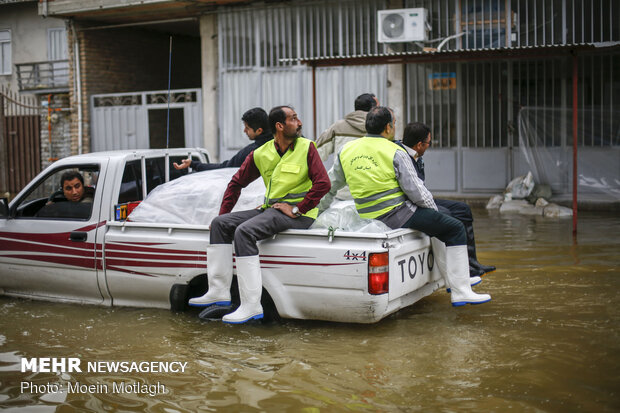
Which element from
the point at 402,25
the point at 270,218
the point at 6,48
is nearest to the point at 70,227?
the point at 270,218

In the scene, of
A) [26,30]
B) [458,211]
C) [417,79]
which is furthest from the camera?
[26,30]

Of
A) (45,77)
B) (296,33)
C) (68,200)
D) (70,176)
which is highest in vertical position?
(296,33)

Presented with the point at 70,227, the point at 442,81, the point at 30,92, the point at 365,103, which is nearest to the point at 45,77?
the point at 30,92

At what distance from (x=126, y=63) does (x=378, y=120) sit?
13.5m

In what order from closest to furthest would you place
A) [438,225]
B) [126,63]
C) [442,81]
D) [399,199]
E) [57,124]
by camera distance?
[438,225], [399,199], [442,81], [126,63], [57,124]

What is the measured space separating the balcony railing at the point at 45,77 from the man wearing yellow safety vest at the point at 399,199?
14131 millimetres

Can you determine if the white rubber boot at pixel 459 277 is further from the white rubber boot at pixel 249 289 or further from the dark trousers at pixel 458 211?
the white rubber boot at pixel 249 289

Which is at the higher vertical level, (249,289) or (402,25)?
(402,25)

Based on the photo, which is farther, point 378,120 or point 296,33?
point 296,33

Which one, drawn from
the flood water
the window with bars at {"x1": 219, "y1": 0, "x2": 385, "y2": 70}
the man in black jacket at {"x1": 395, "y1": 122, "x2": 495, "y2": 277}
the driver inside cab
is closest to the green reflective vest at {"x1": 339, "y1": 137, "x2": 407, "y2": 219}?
the man in black jacket at {"x1": 395, "y1": 122, "x2": 495, "y2": 277}

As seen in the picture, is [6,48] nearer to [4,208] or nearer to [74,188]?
[4,208]

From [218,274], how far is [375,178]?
4.68ft

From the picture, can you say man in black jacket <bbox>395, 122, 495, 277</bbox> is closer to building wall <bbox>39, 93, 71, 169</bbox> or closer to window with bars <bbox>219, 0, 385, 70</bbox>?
window with bars <bbox>219, 0, 385, 70</bbox>

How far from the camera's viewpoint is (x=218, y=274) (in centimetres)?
572
